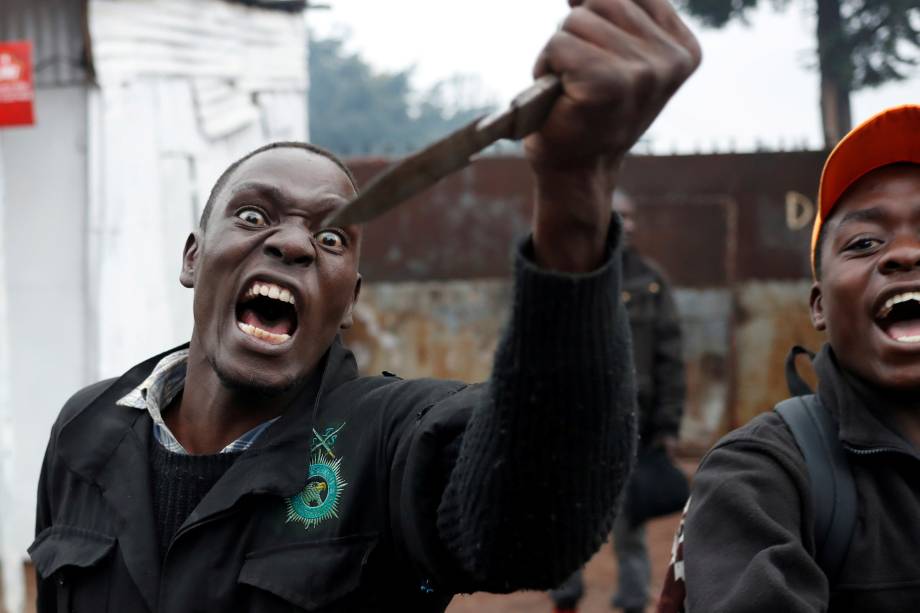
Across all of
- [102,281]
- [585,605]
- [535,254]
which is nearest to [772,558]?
[535,254]

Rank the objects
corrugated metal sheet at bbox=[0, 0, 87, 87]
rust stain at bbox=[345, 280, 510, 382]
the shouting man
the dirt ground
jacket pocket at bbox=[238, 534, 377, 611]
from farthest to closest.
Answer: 1. rust stain at bbox=[345, 280, 510, 382]
2. corrugated metal sheet at bbox=[0, 0, 87, 87]
3. the dirt ground
4. jacket pocket at bbox=[238, 534, 377, 611]
5. the shouting man

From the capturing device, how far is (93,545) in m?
2.36

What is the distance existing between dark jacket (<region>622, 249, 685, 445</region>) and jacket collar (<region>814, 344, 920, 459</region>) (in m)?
3.50

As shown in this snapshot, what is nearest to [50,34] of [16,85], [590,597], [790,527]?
[16,85]

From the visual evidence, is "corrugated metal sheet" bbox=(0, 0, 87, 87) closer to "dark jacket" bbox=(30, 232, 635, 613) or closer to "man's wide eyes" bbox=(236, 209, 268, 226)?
"dark jacket" bbox=(30, 232, 635, 613)

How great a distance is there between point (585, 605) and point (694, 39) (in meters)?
6.05

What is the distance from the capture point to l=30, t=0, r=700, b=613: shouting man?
5.45 ft

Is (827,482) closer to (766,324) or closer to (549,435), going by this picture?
(549,435)

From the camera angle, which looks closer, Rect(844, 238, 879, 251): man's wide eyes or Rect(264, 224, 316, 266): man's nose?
Rect(264, 224, 316, 266): man's nose

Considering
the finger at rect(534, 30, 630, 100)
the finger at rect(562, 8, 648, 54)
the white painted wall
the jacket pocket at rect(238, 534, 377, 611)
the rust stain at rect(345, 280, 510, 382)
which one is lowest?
the rust stain at rect(345, 280, 510, 382)

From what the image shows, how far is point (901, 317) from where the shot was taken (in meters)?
2.70

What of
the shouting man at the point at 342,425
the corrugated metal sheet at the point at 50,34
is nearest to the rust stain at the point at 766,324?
the corrugated metal sheet at the point at 50,34

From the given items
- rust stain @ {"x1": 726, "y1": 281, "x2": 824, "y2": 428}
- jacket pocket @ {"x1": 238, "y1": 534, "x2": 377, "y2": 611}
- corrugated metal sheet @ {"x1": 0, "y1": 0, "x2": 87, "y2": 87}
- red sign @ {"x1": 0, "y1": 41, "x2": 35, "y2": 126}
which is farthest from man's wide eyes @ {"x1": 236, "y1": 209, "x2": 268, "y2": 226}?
rust stain @ {"x1": 726, "y1": 281, "x2": 824, "y2": 428}

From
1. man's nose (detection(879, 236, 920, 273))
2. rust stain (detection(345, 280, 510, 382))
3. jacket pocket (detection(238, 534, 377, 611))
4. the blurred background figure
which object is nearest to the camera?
jacket pocket (detection(238, 534, 377, 611))
